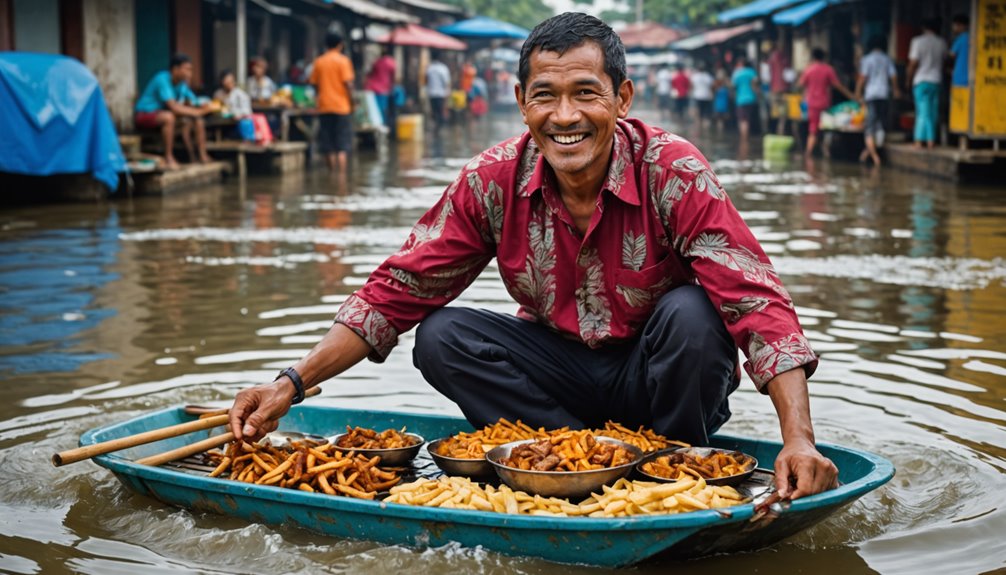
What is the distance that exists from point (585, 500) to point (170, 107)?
12120 millimetres

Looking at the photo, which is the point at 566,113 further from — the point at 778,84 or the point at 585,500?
the point at 778,84

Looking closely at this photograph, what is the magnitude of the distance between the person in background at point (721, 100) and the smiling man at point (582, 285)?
1111 inches

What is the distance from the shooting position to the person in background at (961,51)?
1480cm

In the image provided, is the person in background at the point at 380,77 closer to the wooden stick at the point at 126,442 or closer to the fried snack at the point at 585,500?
the wooden stick at the point at 126,442

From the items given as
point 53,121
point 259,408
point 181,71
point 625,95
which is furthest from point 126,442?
point 181,71

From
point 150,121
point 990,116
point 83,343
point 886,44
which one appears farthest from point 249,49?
point 83,343

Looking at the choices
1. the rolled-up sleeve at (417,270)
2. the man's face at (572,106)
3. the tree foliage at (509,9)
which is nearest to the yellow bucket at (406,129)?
the tree foliage at (509,9)

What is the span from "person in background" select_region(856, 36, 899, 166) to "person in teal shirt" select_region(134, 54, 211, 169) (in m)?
9.03

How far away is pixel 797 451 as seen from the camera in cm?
324

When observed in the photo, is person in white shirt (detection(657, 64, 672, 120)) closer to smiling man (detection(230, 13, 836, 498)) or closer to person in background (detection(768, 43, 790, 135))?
person in background (detection(768, 43, 790, 135))

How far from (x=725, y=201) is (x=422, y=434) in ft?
4.84

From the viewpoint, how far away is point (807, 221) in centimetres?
1127

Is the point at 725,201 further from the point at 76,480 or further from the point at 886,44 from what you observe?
the point at 886,44

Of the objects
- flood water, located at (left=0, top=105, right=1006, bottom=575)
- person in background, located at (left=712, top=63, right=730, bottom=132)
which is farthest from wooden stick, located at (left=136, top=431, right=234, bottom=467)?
person in background, located at (left=712, top=63, right=730, bottom=132)
